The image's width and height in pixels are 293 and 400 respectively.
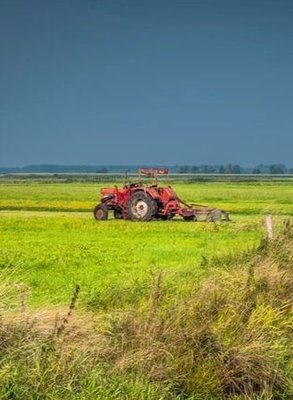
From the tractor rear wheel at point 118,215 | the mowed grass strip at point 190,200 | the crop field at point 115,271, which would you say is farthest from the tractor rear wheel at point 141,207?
the mowed grass strip at point 190,200

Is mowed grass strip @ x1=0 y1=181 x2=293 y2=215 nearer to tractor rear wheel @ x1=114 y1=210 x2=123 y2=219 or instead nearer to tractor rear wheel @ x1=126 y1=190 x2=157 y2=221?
tractor rear wheel @ x1=126 y1=190 x2=157 y2=221

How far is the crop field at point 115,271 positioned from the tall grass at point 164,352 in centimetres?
2

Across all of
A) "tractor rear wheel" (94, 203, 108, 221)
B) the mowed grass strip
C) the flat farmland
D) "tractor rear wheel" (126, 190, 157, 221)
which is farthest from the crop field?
the mowed grass strip

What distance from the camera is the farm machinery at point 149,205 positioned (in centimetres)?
3525

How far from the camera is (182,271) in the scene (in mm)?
16172

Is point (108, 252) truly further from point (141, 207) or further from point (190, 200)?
point (190, 200)

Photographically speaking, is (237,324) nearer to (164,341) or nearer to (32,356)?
(164,341)

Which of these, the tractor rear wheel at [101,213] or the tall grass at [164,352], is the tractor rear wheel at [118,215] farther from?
the tall grass at [164,352]

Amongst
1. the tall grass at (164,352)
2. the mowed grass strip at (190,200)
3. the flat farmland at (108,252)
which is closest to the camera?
the tall grass at (164,352)

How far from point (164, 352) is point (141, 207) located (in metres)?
25.4

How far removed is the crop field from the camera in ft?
31.2

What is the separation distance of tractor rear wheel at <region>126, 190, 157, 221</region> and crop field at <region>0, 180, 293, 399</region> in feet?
2.40

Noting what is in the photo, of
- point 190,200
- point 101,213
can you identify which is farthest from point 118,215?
point 190,200

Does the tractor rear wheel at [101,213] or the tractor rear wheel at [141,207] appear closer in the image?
the tractor rear wheel at [141,207]
